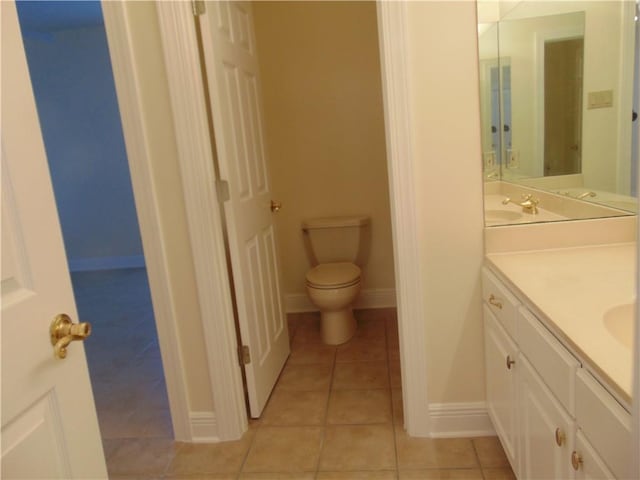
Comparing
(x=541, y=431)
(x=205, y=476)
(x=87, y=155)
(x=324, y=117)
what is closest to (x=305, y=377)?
(x=205, y=476)

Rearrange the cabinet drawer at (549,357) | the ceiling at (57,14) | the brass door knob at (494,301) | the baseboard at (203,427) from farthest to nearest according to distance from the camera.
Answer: the ceiling at (57,14) → the baseboard at (203,427) → the brass door knob at (494,301) → the cabinet drawer at (549,357)

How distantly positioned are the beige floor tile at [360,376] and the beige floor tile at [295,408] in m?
0.13

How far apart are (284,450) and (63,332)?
1.26 metres

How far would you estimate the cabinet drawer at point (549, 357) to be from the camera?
94cm

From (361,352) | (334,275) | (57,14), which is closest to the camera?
(361,352)

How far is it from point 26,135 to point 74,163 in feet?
15.4

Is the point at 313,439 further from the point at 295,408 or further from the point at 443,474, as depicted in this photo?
the point at 443,474

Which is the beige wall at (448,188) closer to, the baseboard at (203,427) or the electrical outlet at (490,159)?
the electrical outlet at (490,159)

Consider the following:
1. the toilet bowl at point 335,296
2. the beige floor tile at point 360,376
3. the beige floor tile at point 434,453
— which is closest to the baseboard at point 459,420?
the beige floor tile at point 434,453

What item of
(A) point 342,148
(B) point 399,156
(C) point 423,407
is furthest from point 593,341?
(A) point 342,148

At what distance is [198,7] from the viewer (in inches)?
65.1

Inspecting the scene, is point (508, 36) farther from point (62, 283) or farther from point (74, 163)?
point (74, 163)

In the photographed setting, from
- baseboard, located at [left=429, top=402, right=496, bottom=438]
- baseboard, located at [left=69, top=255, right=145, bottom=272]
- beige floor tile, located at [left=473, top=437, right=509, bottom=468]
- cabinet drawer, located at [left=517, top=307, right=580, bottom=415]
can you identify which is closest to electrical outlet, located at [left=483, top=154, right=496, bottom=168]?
cabinet drawer, located at [left=517, top=307, right=580, bottom=415]

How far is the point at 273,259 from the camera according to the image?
8.08ft
